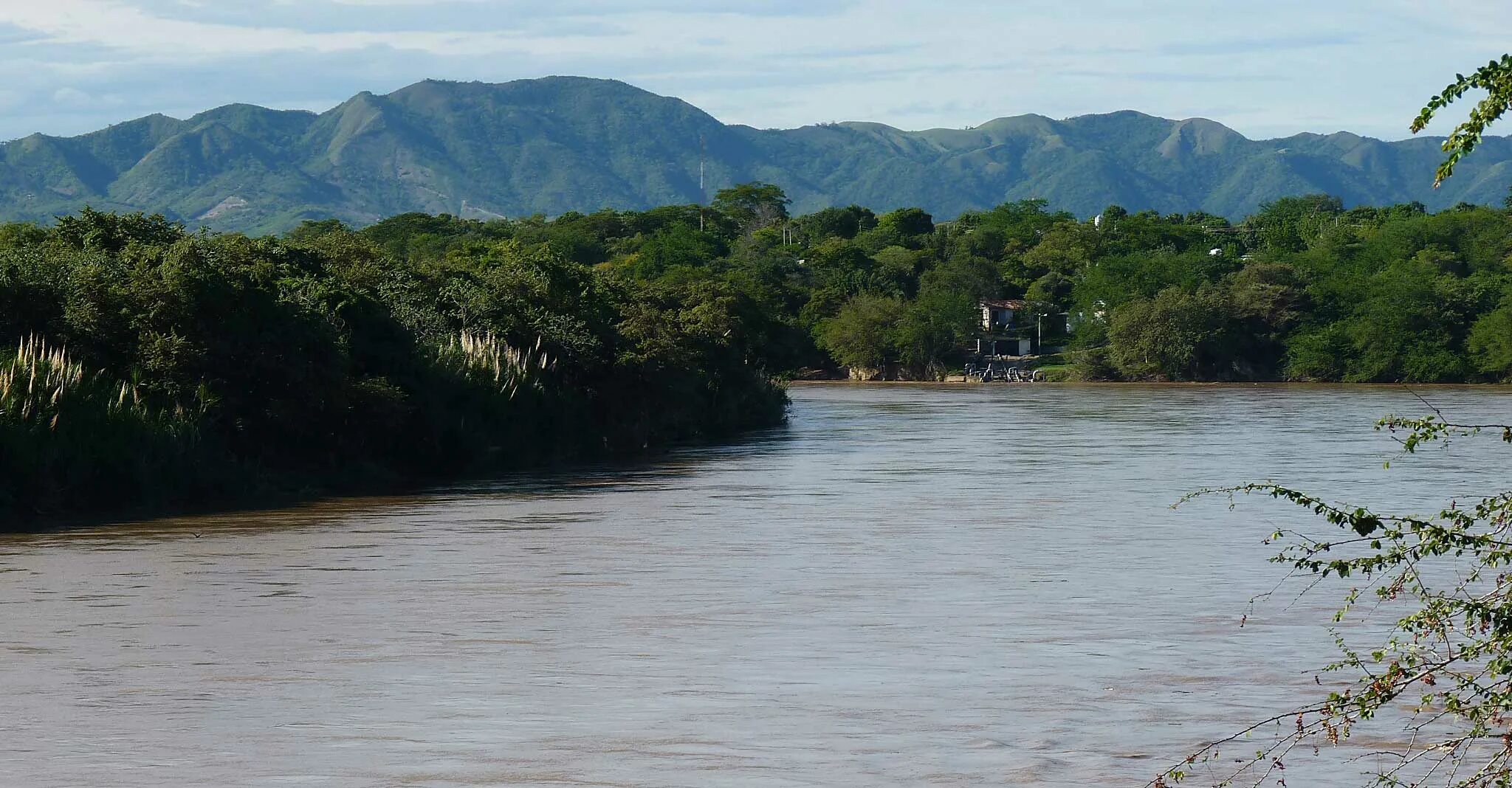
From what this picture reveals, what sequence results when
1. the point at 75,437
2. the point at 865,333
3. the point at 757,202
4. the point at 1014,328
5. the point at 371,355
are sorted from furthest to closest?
the point at 757,202 → the point at 1014,328 → the point at 865,333 → the point at 371,355 → the point at 75,437

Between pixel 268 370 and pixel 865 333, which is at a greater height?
pixel 865 333

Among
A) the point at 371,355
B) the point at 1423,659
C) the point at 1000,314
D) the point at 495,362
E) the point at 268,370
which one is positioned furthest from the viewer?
the point at 1000,314

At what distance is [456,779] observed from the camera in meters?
9.73

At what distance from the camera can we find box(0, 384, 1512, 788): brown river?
409 inches

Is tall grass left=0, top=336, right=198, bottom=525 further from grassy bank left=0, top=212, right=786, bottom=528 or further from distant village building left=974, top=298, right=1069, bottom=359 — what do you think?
distant village building left=974, top=298, right=1069, bottom=359

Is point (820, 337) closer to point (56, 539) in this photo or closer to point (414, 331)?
point (414, 331)

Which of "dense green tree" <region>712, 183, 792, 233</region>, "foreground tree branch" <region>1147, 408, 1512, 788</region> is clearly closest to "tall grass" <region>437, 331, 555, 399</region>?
"foreground tree branch" <region>1147, 408, 1512, 788</region>

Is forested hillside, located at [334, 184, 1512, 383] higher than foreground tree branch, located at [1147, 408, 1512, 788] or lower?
higher

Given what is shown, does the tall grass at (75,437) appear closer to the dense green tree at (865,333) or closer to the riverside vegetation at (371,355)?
the riverside vegetation at (371,355)

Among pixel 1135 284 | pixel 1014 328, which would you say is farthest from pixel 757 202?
pixel 1135 284

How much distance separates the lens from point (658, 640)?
1489cm

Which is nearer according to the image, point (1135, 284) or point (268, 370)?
point (268, 370)

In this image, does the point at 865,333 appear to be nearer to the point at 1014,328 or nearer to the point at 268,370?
the point at 1014,328

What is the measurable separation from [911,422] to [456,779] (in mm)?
50836
